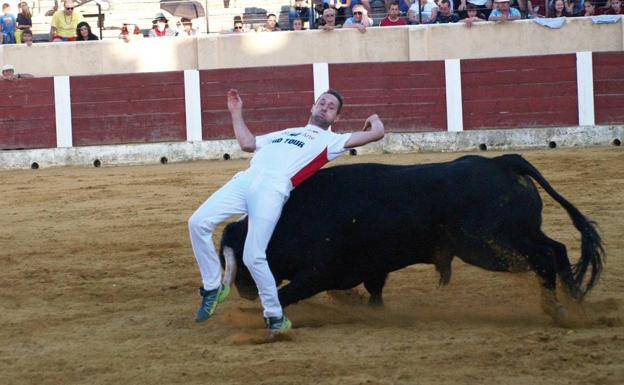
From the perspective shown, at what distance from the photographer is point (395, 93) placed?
1377 cm

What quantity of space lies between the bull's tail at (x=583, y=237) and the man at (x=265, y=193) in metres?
0.61

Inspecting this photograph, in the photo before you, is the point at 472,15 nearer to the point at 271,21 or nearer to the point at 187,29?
the point at 271,21

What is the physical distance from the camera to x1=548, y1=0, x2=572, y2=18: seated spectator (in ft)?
48.2

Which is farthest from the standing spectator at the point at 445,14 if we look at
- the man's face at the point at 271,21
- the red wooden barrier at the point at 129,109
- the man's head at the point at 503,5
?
the red wooden barrier at the point at 129,109

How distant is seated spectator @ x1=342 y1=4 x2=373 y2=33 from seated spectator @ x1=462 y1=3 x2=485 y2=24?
133 cm

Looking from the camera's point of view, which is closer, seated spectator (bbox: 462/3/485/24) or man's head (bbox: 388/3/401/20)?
seated spectator (bbox: 462/3/485/24)

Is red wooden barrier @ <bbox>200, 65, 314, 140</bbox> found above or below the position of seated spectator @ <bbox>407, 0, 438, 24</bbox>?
below

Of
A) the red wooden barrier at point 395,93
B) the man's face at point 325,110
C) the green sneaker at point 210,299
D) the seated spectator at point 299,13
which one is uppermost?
the seated spectator at point 299,13

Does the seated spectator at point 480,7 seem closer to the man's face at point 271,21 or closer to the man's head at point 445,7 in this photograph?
the man's head at point 445,7

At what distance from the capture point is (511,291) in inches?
218

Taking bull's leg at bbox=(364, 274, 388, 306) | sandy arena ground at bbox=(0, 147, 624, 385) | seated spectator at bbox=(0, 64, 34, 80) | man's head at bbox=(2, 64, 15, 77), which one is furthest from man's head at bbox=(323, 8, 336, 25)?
bull's leg at bbox=(364, 274, 388, 306)

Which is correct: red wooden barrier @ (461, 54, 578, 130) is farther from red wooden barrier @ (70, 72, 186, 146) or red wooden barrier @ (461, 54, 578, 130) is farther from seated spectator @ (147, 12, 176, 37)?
seated spectator @ (147, 12, 176, 37)

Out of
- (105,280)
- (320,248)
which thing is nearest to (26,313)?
(105,280)

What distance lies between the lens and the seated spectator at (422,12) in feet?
49.6
